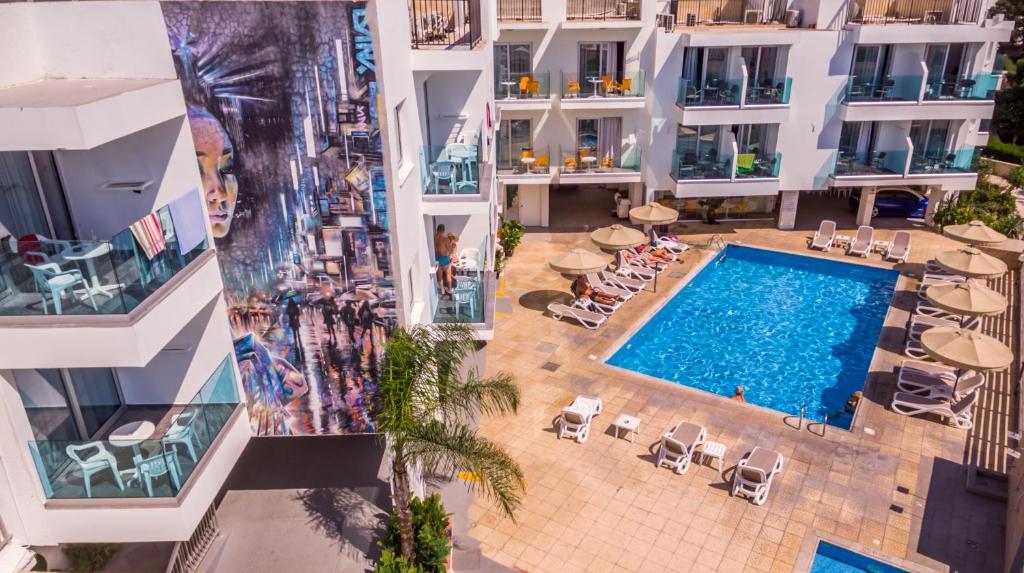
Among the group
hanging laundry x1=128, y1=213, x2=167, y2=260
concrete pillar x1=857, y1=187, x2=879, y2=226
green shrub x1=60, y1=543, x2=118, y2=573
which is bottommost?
green shrub x1=60, y1=543, x2=118, y2=573

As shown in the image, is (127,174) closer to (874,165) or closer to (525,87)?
(525,87)

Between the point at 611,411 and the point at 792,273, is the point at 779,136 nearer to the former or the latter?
the point at 792,273

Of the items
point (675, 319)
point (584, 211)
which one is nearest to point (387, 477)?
point (675, 319)

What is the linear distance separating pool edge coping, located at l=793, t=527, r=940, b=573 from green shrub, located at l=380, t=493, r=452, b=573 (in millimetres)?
6651

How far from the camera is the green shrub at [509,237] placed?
2592cm

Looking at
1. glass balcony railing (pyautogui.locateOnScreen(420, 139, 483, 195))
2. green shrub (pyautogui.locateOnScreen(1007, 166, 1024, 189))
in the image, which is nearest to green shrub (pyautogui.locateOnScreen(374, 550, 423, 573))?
glass balcony railing (pyautogui.locateOnScreen(420, 139, 483, 195))

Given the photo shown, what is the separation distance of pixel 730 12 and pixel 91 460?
96.5ft

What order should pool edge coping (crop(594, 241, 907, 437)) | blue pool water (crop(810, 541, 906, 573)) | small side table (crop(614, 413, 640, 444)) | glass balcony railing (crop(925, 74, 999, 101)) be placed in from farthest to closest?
glass balcony railing (crop(925, 74, 999, 101)), pool edge coping (crop(594, 241, 907, 437)), small side table (crop(614, 413, 640, 444)), blue pool water (crop(810, 541, 906, 573))

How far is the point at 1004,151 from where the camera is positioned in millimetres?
37156

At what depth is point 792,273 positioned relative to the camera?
88.1ft

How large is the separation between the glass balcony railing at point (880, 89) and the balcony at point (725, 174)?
12.5 ft

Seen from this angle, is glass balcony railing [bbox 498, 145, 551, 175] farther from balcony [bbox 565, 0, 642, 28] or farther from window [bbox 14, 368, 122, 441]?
window [bbox 14, 368, 122, 441]

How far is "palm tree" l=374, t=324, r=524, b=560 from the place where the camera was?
426 inches

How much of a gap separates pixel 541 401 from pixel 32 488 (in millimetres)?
11505
